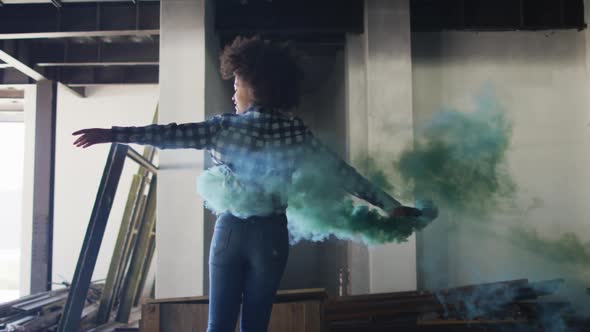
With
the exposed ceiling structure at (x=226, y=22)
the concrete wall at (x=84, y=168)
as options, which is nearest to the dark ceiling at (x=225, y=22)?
the exposed ceiling structure at (x=226, y=22)

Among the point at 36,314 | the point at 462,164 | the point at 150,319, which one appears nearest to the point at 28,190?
the point at 36,314

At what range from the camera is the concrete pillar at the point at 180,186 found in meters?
4.34

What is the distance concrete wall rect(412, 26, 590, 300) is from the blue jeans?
334cm

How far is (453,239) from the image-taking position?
15.6 feet

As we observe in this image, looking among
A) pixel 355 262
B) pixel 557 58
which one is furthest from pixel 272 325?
pixel 557 58

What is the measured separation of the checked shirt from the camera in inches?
64.7

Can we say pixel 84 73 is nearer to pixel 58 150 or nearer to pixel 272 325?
pixel 58 150

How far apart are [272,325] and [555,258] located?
236 cm

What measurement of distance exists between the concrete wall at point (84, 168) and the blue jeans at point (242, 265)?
6983 millimetres

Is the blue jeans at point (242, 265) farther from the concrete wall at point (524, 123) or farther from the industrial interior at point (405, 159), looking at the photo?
the concrete wall at point (524, 123)

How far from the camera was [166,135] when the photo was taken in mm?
1664

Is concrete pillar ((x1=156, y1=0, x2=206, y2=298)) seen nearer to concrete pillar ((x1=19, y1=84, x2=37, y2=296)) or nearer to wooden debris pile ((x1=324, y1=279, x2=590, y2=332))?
wooden debris pile ((x1=324, y1=279, x2=590, y2=332))

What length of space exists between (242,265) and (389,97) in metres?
3.18

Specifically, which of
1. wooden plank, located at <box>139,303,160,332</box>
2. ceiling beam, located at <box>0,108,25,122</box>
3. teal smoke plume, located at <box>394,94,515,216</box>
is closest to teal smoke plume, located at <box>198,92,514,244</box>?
teal smoke plume, located at <box>394,94,515,216</box>
